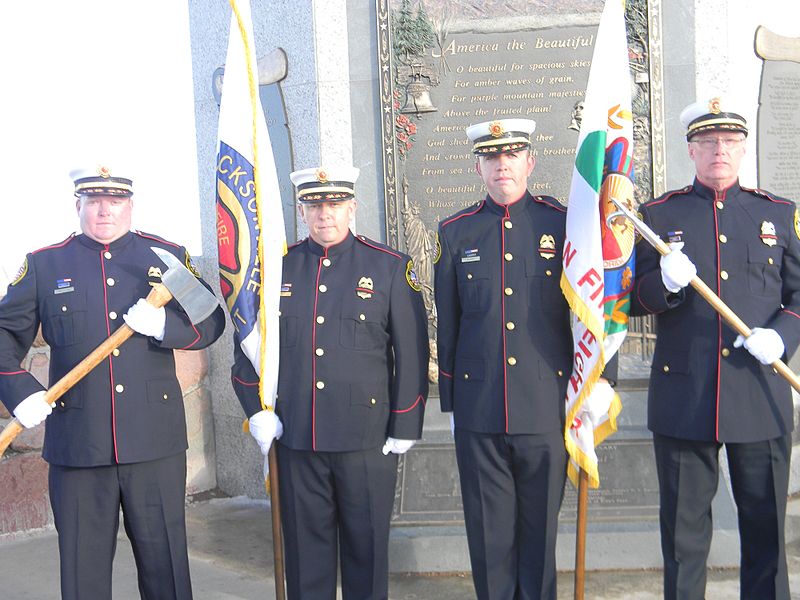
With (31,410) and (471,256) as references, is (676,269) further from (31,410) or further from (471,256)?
(31,410)

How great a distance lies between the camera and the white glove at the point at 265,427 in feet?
10.7

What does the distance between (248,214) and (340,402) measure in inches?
35.2

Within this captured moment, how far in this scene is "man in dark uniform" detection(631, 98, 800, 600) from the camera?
10.5 feet

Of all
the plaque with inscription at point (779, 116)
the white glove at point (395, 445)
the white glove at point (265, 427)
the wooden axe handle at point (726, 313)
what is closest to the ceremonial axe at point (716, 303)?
the wooden axe handle at point (726, 313)

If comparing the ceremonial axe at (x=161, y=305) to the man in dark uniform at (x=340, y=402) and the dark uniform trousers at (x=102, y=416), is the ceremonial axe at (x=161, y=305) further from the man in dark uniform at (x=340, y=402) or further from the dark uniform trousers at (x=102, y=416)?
the man in dark uniform at (x=340, y=402)

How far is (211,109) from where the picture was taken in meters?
6.02

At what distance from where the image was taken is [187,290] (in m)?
3.32

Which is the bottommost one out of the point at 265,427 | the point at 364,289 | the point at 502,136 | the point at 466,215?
the point at 265,427

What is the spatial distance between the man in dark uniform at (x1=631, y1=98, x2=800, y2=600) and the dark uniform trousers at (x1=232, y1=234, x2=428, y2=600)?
3.32 feet

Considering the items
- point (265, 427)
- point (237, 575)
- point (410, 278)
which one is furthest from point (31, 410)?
point (237, 575)

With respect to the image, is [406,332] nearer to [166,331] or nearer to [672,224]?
[166,331]

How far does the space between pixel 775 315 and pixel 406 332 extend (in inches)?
56.8

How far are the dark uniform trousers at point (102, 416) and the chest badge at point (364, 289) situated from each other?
2.24 feet

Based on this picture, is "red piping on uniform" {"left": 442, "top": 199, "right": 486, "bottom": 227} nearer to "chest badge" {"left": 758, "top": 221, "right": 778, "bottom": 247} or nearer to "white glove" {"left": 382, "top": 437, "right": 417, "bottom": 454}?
"white glove" {"left": 382, "top": 437, "right": 417, "bottom": 454}
